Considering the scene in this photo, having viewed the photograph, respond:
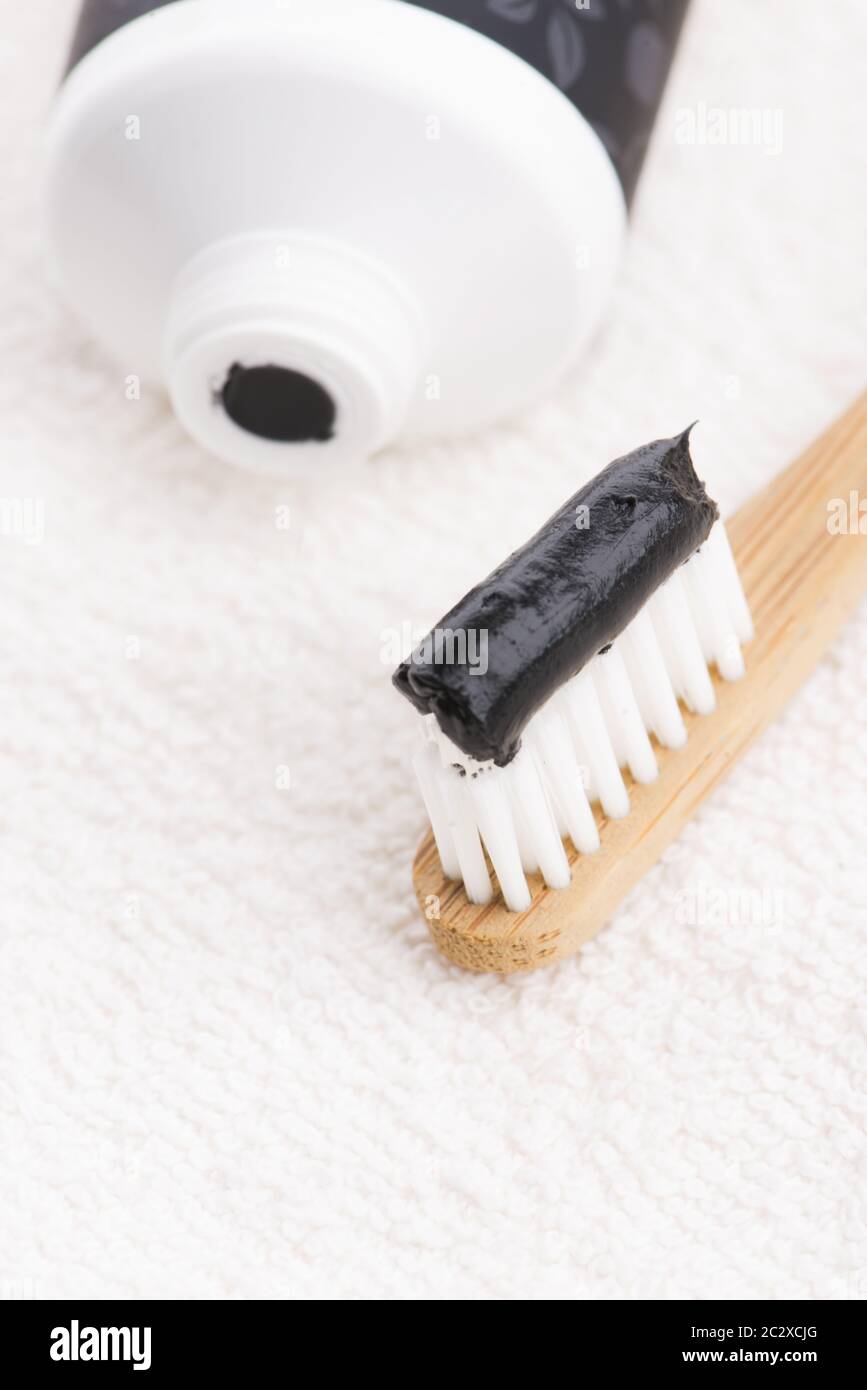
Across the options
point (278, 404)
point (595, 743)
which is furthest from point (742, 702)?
point (278, 404)

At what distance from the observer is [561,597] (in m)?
0.39

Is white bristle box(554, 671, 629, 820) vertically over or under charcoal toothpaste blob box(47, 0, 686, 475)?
under

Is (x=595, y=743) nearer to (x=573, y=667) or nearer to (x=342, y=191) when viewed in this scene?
(x=573, y=667)

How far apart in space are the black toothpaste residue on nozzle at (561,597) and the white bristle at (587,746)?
21 mm

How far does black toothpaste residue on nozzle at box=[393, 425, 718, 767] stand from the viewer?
1.25ft

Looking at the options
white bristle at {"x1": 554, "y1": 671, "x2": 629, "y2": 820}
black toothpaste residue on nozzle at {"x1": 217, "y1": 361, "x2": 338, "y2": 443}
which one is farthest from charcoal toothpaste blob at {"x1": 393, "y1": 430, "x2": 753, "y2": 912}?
black toothpaste residue on nozzle at {"x1": 217, "y1": 361, "x2": 338, "y2": 443}

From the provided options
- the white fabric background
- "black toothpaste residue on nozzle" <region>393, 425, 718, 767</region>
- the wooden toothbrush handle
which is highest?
"black toothpaste residue on nozzle" <region>393, 425, 718, 767</region>

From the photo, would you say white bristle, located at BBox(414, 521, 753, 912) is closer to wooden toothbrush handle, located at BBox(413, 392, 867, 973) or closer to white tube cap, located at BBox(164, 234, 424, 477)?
wooden toothbrush handle, located at BBox(413, 392, 867, 973)

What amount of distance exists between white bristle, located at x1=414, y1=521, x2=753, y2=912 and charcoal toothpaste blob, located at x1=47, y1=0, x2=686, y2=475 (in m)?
0.11

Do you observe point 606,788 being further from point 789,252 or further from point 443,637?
point 789,252

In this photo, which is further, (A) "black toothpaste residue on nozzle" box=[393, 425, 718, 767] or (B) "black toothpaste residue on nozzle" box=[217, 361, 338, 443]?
(B) "black toothpaste residue on nozzle" box=[217, 361, 338, 443]

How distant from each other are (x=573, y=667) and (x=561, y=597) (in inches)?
0.8

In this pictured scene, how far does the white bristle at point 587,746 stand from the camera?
→ 0.43 m
